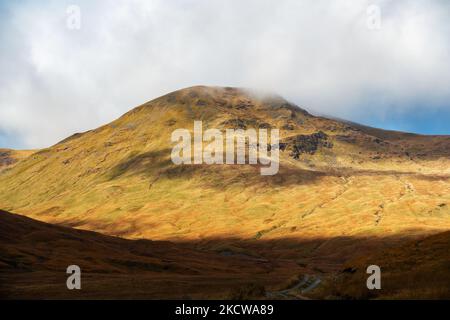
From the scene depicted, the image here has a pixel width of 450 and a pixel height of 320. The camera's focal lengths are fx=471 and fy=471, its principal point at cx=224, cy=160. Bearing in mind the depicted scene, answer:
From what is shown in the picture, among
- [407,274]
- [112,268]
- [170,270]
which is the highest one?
[407,274]

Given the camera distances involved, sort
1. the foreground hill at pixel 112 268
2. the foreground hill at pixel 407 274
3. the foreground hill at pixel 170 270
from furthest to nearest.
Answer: the foreground hill at pixel 112 268 < the foreground hill at pixel 170 270 < the foreground hill at pixel 407 274

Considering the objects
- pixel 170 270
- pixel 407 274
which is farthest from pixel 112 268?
pixel 407 274

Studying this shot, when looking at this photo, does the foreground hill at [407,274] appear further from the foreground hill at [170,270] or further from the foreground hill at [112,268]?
the foreground hill at [112,268]

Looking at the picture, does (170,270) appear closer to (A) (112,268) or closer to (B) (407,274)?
(A) (112,268)

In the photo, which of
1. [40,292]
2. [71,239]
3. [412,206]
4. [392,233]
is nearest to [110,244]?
[71,239]

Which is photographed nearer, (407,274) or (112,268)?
(407,274)

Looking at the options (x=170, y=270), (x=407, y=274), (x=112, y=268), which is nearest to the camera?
(x=407, y=274)

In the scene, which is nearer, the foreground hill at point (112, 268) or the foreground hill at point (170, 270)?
the foreground hill at point (170, 270)

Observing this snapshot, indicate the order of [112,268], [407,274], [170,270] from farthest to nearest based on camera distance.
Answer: [170,270] < [112,268] < [407,274]

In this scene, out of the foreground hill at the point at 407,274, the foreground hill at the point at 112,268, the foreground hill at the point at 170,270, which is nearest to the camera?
the foreground hill at the point at 407,274

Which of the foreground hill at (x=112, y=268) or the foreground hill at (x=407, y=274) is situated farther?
the foreground hill at (x=112, y=268)

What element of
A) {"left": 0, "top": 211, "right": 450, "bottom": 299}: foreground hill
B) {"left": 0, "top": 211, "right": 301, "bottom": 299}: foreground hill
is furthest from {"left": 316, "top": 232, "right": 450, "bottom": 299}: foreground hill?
{"left": 0, "top": 211, "right": 301, "bottom": 299}: foreground hill

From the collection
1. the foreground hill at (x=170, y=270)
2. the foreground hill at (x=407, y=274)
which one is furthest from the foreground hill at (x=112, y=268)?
the foreground hill at (x=407, y=274)

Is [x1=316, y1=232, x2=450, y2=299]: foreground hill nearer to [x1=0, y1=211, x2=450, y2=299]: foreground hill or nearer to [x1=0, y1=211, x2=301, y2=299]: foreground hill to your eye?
[x1=0, y1=211, x2=450, y2=299]: foreground hill
